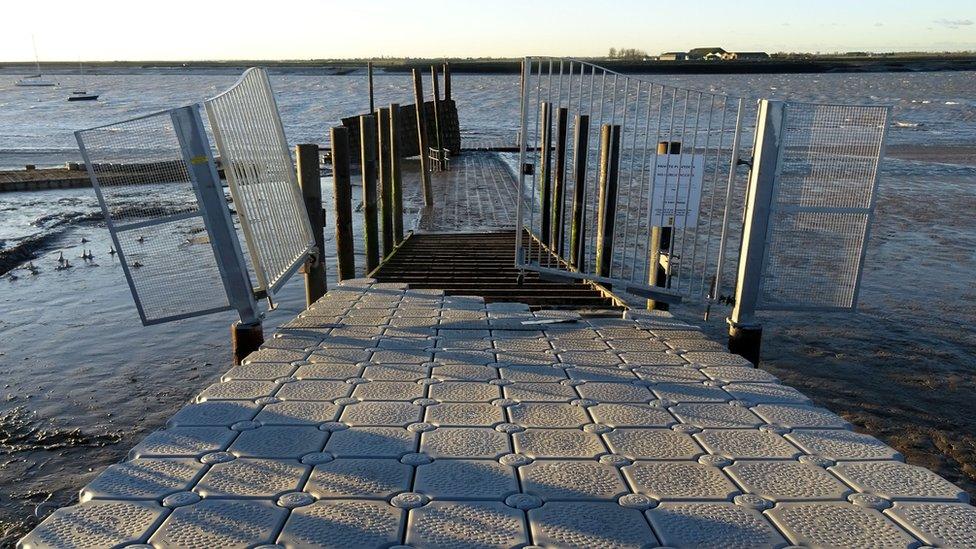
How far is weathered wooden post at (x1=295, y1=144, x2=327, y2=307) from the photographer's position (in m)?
7.97

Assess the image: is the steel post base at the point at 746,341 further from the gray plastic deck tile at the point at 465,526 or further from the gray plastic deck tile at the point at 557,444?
the gray plastic deck tile at the point at 465,526

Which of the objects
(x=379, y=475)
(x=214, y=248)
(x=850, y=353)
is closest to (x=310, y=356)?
(x=214, y=248)

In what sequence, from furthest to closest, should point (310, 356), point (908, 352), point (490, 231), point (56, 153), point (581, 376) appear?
point (56, 153) < point (490, 231) < point (908, 352) < point (310, 356) < point (581, 376)

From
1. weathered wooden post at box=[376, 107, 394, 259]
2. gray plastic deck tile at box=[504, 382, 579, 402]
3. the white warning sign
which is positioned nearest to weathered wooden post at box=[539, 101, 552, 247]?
weathered wooden post at box=[376, 107, 394, 259]

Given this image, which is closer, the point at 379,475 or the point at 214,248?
the point at 379,475

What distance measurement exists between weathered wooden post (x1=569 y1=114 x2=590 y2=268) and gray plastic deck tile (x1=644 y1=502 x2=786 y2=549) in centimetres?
573

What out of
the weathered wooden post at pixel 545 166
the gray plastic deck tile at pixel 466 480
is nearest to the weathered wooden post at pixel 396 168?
the weathered wooden post at pixel 545 166

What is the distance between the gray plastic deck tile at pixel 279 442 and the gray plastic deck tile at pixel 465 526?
0.93m

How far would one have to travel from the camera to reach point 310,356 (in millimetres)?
5625

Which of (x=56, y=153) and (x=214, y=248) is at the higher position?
(x=214, y=248)

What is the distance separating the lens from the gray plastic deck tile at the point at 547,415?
437 cm

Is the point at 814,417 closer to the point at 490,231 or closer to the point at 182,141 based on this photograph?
the point at 182,141

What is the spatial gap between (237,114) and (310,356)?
2279 mm

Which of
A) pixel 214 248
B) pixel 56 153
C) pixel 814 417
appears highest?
pixel 214 248
